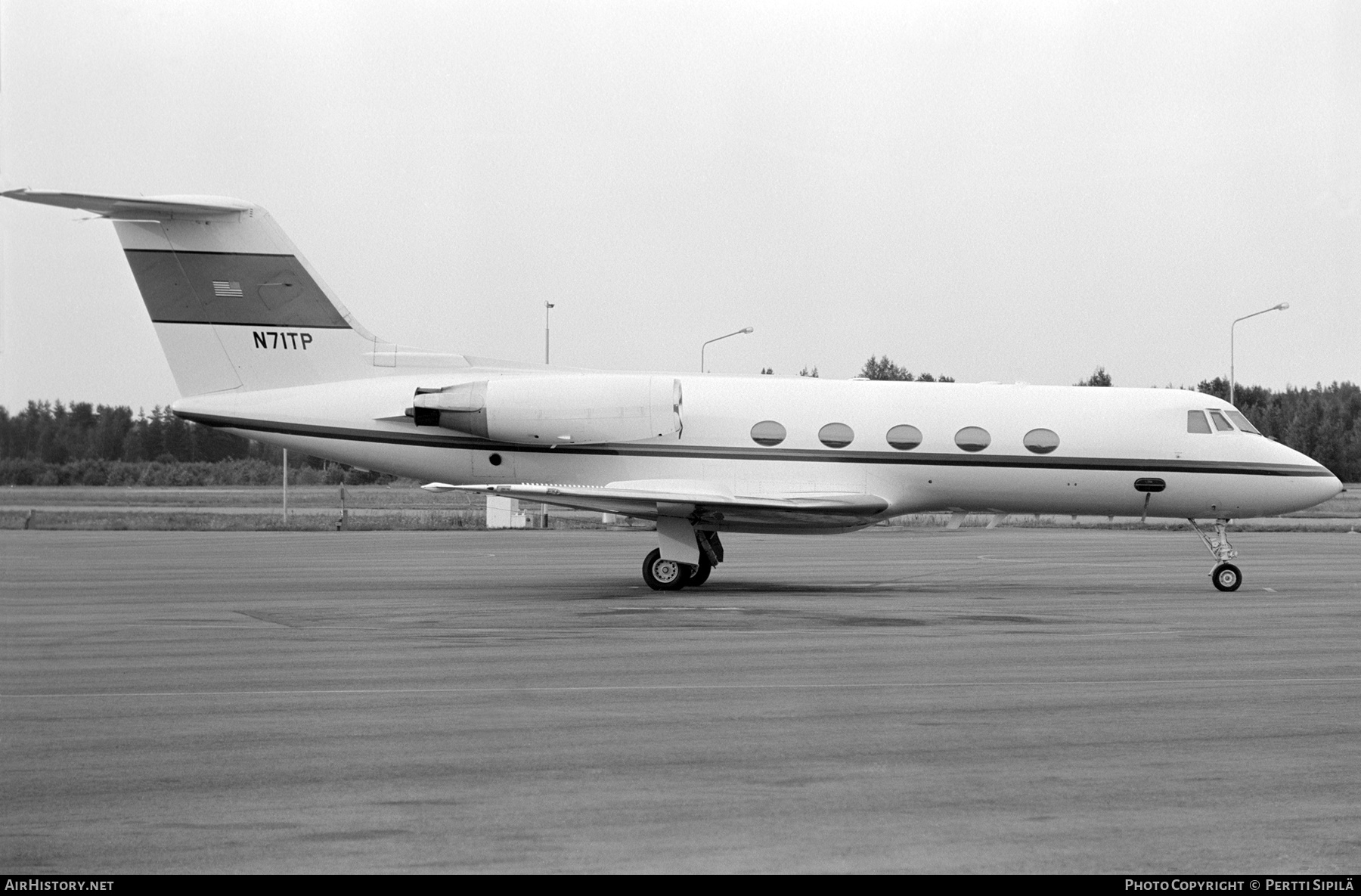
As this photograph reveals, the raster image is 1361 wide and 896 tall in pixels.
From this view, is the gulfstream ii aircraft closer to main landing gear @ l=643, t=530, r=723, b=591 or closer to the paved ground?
main landing gear @ l=643, t=530, r=723, b=591

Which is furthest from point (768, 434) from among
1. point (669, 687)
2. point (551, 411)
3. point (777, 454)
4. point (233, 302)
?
point (669, 687)

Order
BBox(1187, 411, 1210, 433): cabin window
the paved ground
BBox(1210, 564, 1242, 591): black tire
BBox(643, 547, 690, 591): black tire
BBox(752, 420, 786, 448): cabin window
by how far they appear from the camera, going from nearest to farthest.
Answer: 1. the paved ground
2. BBox(643, 547, 690, 591): black tire
3. BBox(1210, 564, 1242, 591): black tire
4. BBox(752, 420, 786, 448): cabin window
5. BBox(1187, 411, 1210, 433): cabin window

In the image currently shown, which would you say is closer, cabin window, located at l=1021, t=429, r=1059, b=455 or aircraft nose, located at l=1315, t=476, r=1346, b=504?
cabin window, located at l=1021, t=429, r=1059, b=455

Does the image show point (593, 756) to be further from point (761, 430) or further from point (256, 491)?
point (256, 491)

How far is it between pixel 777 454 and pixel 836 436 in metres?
0.91

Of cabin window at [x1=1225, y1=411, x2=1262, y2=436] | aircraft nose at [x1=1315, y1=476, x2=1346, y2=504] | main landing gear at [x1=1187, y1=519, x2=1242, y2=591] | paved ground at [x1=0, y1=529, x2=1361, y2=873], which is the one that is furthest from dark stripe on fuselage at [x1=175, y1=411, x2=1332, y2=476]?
paved ground at [x1=0, y1=529, x2=1361, y2=873]

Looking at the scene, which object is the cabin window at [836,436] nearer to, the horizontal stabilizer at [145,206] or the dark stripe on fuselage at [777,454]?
the dark stripe on fuselage at [777,454]

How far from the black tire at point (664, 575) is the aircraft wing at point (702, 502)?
2.21 feet

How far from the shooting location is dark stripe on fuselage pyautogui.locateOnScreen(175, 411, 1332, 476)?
1992cm

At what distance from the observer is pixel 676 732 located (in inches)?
333

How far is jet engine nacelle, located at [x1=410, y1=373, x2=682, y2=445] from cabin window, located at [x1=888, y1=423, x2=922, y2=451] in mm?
3131

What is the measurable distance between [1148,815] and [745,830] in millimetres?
1937

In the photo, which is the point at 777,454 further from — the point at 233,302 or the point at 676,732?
the point at 676,732

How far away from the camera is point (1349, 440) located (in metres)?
84.9
